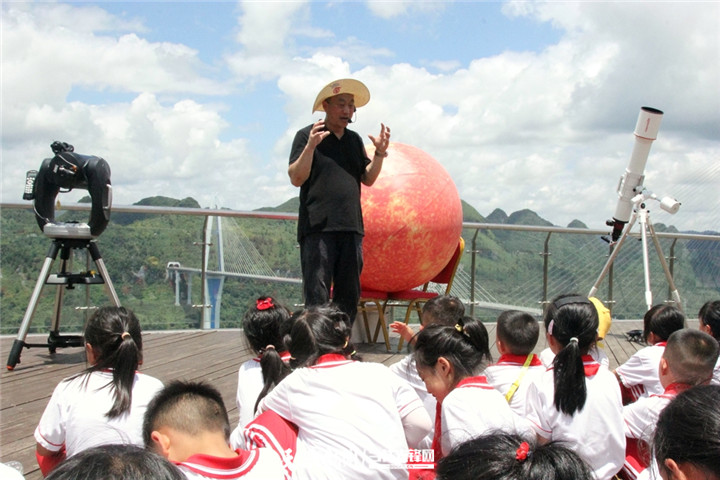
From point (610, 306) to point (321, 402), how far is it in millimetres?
5687

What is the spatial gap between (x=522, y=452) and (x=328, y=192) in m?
3.14

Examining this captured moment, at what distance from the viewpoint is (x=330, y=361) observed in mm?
2289

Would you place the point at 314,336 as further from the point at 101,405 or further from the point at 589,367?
the point at 589,367

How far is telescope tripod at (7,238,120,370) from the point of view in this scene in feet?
15.2

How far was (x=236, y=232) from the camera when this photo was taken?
6.16 meters

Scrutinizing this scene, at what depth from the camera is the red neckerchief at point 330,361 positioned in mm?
2246

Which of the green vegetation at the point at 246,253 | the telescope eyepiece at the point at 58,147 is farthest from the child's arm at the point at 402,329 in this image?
the telescope eyepiece at the point at 58,147

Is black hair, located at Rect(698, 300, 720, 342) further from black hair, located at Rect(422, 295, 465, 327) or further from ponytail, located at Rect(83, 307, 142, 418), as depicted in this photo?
ponytail, located at Rect(83, 307, 142, 418)

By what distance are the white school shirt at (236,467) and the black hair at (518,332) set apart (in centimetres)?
143

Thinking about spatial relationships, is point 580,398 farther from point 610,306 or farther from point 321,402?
point 610,306

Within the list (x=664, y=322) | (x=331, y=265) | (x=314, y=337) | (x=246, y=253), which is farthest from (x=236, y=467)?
(x=246, y=253)

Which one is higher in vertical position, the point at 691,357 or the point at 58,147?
the point at 58,147

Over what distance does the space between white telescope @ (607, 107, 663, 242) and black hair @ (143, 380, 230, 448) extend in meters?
5.05

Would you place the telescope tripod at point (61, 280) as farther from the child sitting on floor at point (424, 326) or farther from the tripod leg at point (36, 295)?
the child sitting on floor at point (424, 326)
